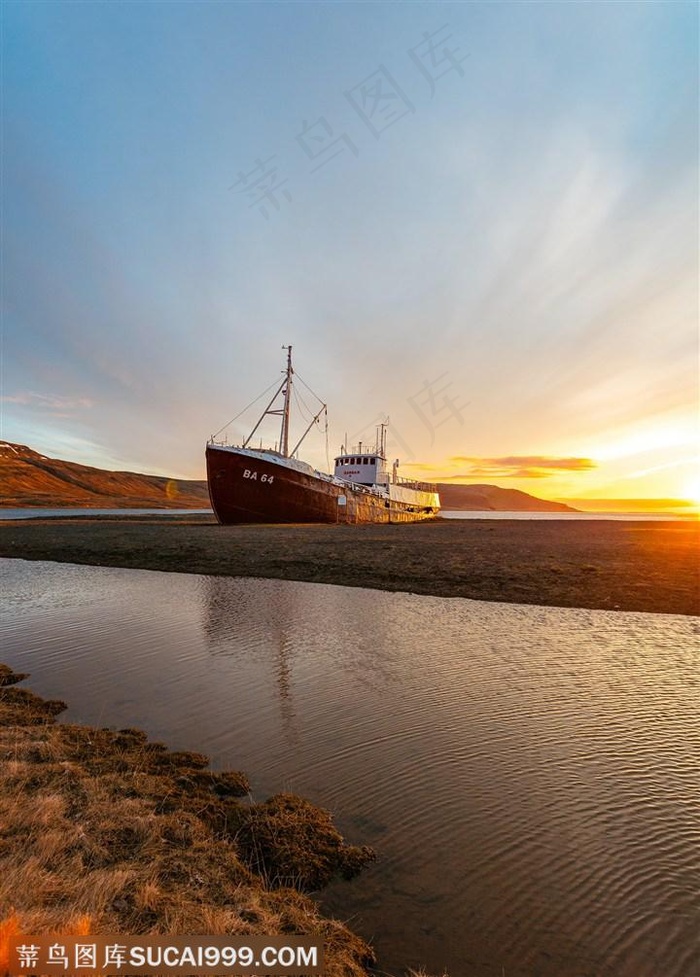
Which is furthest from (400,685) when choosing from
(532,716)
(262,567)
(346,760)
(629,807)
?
(262,567)

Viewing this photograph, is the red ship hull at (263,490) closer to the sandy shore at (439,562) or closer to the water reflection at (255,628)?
the sandy shore at (439,562)

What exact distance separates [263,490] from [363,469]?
30.4 metres

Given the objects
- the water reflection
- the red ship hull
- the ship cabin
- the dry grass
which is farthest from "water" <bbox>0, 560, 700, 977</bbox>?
the ship cabin

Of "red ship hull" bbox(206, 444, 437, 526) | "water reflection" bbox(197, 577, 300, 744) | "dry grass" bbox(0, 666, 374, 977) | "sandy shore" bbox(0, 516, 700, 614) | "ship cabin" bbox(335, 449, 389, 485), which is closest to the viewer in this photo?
"dry grass" bbox(0, 666, 374, 977)

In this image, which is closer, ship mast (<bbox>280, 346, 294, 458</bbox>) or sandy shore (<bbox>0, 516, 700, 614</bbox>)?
sandy shore (<bbox>0, 516, 700, 614</bbox>)

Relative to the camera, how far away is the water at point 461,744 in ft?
12.6

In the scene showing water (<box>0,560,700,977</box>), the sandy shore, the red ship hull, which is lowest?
water (<box>0,560,700,977</box>)

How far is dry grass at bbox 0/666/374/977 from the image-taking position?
3314 millimetres

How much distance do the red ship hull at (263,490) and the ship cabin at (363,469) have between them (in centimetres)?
1949

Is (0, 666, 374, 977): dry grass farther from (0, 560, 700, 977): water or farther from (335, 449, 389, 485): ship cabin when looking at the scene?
(335, 449, 389, 485): ship cabin

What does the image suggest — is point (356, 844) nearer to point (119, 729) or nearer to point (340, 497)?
point (119, 729)

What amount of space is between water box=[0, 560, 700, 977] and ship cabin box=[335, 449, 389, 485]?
209ft

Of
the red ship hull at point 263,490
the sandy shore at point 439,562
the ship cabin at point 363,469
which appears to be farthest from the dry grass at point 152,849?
the ship cabin at point 363,469

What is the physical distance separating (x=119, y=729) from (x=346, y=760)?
3.35 meters
